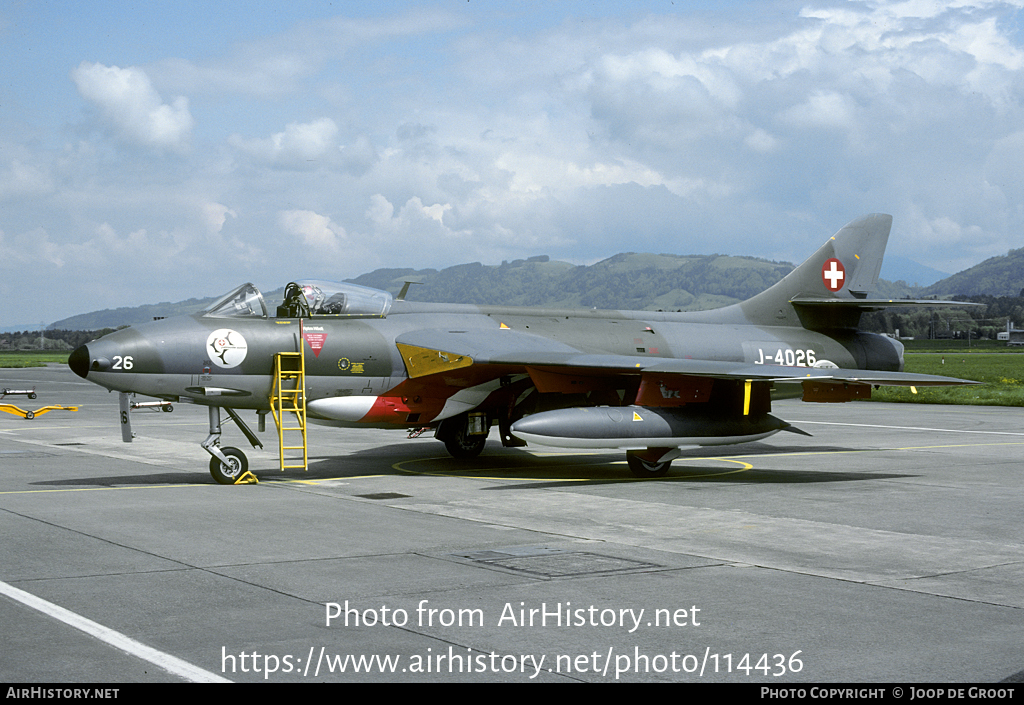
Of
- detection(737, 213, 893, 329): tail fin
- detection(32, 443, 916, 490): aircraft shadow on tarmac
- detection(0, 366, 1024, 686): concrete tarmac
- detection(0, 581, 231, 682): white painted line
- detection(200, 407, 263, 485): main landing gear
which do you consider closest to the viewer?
detection(0, 581, 231, 682): white painted line

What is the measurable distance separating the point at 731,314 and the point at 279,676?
15842 millimetres

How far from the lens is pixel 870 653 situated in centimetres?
595

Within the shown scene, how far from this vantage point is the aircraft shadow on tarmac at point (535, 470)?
15.2 meters

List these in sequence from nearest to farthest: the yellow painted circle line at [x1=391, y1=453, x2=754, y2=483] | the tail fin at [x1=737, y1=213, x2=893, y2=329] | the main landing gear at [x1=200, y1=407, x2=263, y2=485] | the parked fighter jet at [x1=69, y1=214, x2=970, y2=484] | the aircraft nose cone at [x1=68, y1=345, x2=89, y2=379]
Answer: the aircraft nose cone at [x1=68, y1=345, x2=89, y2=379] → the parked fighter jet at [x1=69, y1=214, x2=970, y2=484] → the main landing gear at [x1=200, y1=407, x2=263, y2=485] → the yellow painted circle line at [x1=391, y1=453, x2=754, y2=483] → the tail fin at [x1=737, y1=213, x2=893, y2=329]

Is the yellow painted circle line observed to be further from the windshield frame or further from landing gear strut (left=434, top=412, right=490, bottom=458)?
the windshield frame

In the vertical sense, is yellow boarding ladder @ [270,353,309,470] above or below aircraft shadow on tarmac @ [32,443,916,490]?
above

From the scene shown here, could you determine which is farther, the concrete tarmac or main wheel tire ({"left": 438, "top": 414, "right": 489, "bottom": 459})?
main wheel tire ({"left": 438, "top": 414, "right": 489, "bottom": 459})

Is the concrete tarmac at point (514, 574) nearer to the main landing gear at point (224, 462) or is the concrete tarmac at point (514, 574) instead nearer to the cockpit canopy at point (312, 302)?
the main landing gear at point (224, 462)

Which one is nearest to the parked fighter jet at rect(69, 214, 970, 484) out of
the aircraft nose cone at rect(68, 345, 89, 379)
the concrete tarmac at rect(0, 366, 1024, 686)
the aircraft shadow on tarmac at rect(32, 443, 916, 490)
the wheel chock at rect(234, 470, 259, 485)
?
the aircraft nose cone at rect(68, 345, 89, 379)

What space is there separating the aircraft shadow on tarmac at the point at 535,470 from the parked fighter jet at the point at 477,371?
0.60m

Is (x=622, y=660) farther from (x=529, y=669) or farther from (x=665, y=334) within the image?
(x=665, y=334)

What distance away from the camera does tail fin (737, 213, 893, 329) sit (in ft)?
66.3

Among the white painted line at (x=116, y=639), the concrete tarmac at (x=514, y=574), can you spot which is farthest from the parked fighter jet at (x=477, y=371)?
the white painted line at (x=116, y=639)

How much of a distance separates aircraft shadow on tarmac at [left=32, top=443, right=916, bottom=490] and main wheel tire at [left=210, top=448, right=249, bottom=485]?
0.26 meters
